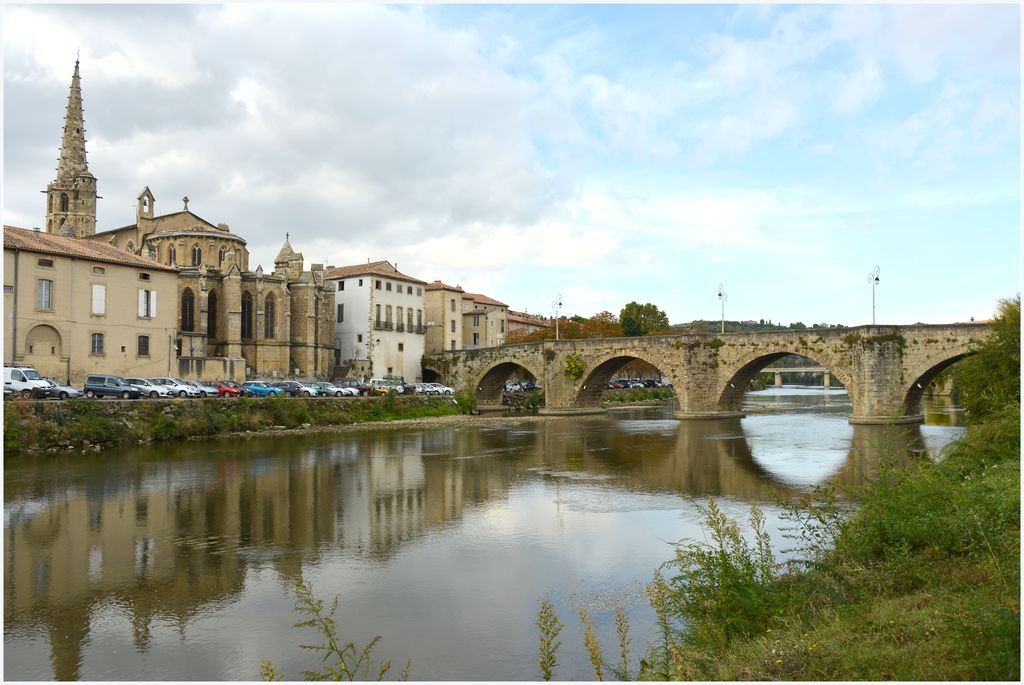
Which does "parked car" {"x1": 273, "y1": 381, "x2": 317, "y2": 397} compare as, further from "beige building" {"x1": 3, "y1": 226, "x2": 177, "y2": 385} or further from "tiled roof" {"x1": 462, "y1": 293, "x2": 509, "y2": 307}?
"tiled roof" {"x1": 462, "y1": 293, "x2": 509, "y2": 307}

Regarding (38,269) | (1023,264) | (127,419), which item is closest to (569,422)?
(127,419)

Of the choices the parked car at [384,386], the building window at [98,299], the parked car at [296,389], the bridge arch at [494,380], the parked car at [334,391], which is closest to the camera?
the building window at [98,299]

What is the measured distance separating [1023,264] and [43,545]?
591 inches

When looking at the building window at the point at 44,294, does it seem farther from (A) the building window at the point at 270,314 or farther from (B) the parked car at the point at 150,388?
(A) the building window at the point at 270,314

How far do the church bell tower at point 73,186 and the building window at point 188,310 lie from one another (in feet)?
60.9

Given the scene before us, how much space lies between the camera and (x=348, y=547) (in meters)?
14.0

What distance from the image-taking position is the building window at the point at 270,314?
55244 mm

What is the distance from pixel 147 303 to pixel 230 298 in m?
12.4

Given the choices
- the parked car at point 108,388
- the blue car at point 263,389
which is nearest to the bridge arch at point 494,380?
the blue car at point 263,389

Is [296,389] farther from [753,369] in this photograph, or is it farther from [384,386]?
[753,369]

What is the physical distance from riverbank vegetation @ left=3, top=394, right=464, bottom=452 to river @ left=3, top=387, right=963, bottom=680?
1646mm

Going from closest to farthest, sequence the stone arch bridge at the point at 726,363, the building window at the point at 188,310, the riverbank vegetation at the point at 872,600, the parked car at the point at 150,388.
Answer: the riverbank vegetation at the point at 872,600 < the parked car at the point at 150,388 < the stone arch bridge at the point at 726,363 < the building window at the point at 188,310

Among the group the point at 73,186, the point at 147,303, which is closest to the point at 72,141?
the point at 73,186

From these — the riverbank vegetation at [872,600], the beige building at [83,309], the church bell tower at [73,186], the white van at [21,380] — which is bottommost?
the riverbank vegetation at [872,600]
